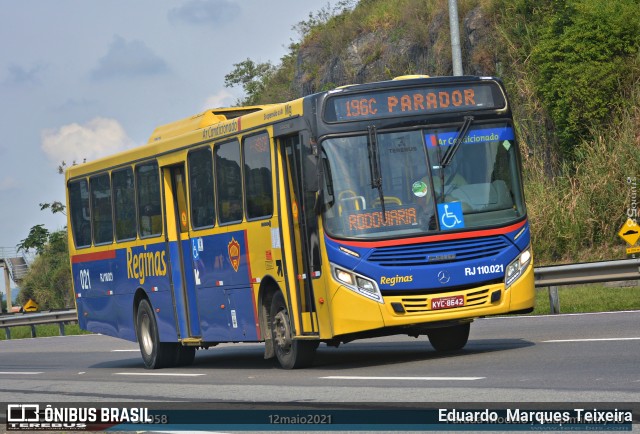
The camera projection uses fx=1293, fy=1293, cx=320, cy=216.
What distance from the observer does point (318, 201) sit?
1452 cm

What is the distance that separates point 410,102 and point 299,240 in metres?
2.07

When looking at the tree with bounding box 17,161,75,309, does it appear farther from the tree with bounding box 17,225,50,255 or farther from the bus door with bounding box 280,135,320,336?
the bus door with bounding box 280,135,320,336

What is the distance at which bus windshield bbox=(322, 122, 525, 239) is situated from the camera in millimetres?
14328

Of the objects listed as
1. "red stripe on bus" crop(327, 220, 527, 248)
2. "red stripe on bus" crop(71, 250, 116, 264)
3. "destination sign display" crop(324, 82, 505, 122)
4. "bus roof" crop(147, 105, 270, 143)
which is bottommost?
"red stripe on bus" crop(327, 220, 527, 248)

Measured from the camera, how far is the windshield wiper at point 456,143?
14508 mm

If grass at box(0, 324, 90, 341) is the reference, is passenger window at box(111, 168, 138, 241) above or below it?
above

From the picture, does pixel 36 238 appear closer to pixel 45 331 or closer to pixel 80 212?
pixel 45 331

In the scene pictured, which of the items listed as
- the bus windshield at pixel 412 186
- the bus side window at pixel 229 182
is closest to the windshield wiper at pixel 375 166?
the bus windshield at pixel 412 186

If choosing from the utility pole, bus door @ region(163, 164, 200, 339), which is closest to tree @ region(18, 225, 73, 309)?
the utility pole

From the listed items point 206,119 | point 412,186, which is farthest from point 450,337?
point 206,119

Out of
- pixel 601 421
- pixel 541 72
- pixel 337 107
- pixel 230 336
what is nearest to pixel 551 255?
pixel 541 72

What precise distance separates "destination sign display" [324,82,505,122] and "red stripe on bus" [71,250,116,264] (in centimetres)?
723

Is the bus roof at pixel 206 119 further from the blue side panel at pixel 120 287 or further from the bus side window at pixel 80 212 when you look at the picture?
the bus side window at pixel 80 212

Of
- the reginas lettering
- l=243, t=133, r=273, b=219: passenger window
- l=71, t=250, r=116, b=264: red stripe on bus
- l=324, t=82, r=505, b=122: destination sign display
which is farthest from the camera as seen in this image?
l=71, t=250, r=116, b=264: red stripe on bus
